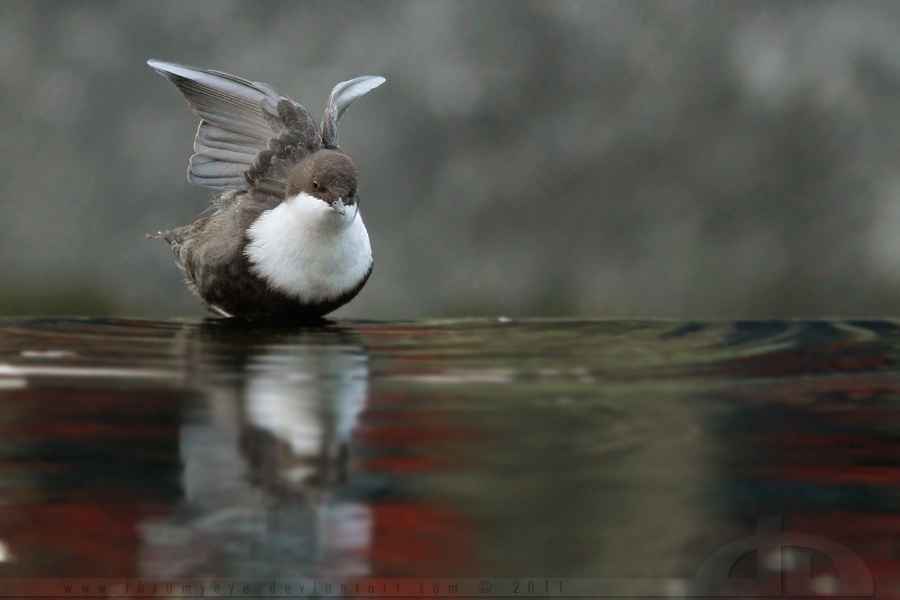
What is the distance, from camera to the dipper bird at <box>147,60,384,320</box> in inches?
97.4

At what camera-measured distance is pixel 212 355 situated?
1.66m

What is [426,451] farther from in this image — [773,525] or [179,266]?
[179,266]

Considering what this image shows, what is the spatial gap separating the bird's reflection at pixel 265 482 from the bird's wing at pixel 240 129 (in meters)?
1.32

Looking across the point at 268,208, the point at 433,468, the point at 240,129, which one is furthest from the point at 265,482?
the point at 240,129

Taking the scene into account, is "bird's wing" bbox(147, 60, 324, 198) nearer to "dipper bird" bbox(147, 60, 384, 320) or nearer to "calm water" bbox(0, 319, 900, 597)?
"dipper bird" bbox(147, 60, 384, 320)

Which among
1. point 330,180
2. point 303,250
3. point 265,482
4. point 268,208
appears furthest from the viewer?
point 268,208

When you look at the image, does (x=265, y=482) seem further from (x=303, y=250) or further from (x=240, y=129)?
(x=240, y=129)

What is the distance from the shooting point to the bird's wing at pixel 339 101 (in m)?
2.80

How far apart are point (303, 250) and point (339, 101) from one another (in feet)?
2.14

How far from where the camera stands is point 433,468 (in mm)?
1204

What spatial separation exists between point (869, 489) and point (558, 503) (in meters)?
0.43

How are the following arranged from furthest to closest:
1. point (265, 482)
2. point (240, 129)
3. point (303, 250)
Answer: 1. point (240, 129)
2. point (303, 250)
3. point (265, 482)

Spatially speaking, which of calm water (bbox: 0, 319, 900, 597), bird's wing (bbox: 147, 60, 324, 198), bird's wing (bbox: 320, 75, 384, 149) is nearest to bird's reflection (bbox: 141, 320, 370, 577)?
calm water (bbox: 0, 319, 900, 597)

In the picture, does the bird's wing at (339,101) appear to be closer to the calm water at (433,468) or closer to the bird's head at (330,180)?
the bird's head at (330,180)
